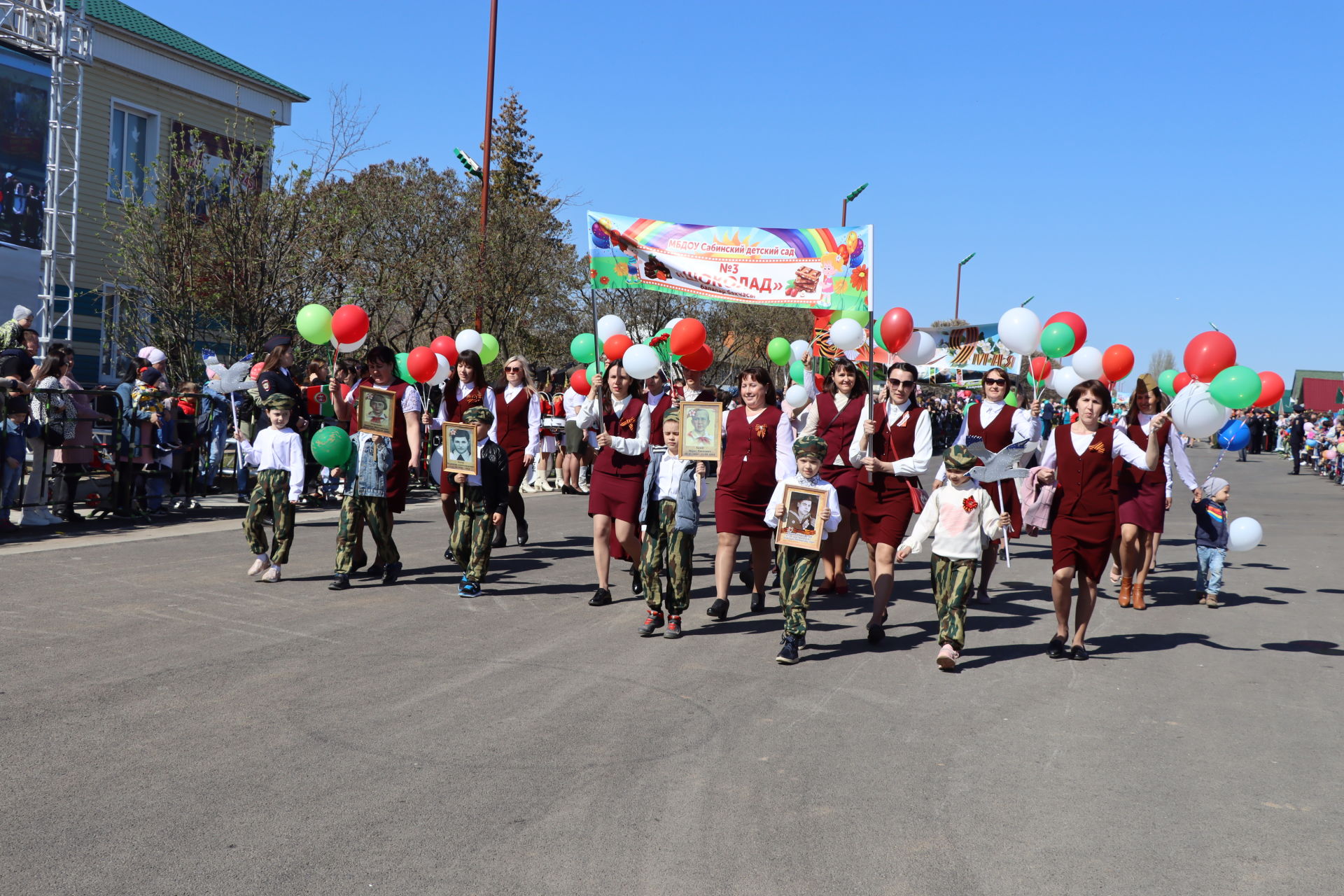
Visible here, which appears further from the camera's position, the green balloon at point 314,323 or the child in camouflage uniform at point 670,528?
the green balloon at point 314,323

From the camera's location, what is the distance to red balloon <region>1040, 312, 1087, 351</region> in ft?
33.2

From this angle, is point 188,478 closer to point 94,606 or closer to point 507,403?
point 507,403

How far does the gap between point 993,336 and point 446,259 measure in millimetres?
11191

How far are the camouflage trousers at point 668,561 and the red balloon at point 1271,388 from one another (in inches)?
160

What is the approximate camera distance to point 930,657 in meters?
7.53

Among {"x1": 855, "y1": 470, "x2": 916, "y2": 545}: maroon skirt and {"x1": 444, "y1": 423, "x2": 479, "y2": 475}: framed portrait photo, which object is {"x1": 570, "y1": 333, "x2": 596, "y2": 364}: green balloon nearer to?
{"x1": 444, "y1": 423, "x2": 479, "y2": 475}: framed portrait photo

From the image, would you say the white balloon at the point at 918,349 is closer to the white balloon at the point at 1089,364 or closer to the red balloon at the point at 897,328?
the red balloon at the point at 897,328

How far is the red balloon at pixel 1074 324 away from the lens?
10.1m

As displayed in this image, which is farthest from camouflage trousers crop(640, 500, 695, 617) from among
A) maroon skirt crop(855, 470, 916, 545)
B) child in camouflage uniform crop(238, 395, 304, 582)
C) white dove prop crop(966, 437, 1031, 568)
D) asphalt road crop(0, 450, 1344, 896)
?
child in camouflage uniform crop(238, 395, 304, 582)

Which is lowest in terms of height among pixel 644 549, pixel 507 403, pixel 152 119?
pixel 644 549

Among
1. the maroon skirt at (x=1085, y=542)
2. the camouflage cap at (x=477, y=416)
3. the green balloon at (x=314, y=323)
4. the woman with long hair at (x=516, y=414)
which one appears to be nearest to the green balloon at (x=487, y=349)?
the woman with long hair at (x=516, y=414)

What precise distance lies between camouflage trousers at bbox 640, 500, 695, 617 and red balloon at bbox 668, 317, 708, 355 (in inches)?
89.6

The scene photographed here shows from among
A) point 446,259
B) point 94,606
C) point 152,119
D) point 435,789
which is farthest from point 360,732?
point 152,119

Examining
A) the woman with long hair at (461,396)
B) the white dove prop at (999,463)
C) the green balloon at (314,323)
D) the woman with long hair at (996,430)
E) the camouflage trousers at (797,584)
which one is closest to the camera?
the camouflage trousers at (797,584)
